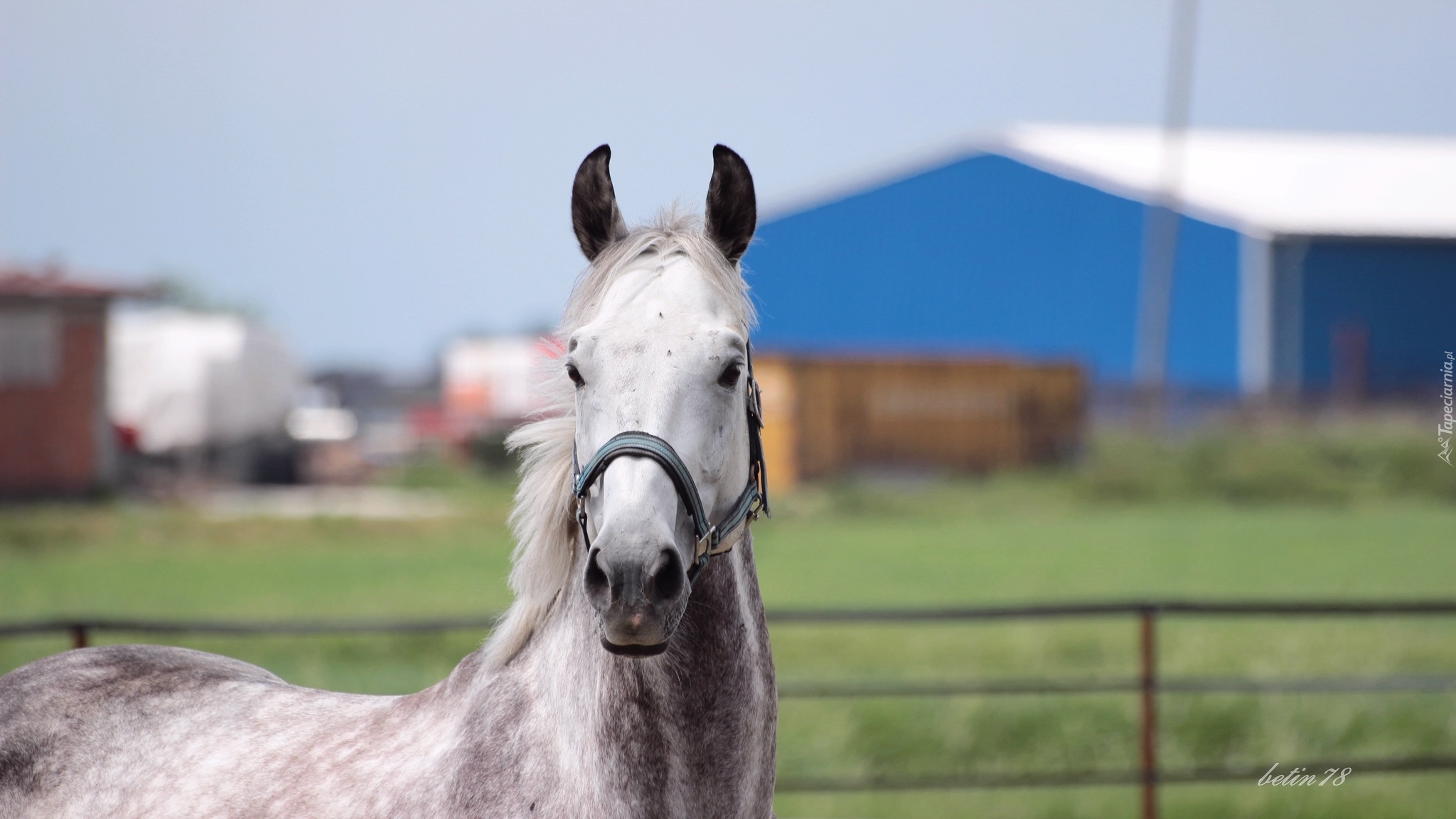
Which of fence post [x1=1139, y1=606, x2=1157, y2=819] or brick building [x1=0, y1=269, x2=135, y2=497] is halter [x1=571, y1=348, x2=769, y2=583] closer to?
fence post [x1=1139, y1=606, x2=1157, y2=819]

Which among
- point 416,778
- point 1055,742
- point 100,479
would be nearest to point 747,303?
point 416,778

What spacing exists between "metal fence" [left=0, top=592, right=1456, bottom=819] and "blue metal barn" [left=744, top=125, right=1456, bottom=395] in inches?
A: 310

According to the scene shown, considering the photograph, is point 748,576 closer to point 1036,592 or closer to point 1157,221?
point 1036,592

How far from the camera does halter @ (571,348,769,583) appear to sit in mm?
1812

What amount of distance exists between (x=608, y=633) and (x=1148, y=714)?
13.1 feet

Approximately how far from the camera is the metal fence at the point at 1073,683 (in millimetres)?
4781

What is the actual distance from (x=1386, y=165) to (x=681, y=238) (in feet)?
51.0

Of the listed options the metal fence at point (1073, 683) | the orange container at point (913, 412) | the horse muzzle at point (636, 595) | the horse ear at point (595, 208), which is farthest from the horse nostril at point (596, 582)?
the orange container at point (913, 412)

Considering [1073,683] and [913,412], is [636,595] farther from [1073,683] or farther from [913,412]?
[913,412]

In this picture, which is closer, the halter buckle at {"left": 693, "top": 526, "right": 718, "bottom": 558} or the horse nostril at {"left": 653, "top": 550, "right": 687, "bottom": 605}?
the horse nostril at {"left": 653, "top": 550, "right": 687, "bottom": 605}

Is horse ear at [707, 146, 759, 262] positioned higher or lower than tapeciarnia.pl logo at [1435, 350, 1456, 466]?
higher

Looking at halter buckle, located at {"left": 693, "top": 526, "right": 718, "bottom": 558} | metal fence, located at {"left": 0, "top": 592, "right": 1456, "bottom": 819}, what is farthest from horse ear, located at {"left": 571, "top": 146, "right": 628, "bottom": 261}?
metal fence, located at {"left": 0, "top": 592, "right": 1456, "bottom": 819}

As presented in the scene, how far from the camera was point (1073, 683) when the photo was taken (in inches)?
218

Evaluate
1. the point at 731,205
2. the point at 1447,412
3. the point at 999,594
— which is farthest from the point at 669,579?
the point at 999,594
